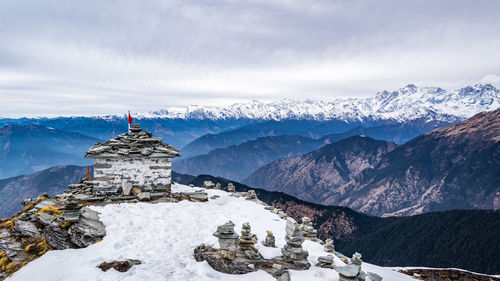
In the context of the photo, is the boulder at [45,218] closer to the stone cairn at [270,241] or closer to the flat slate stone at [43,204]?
the flat slate stone at [43,204]

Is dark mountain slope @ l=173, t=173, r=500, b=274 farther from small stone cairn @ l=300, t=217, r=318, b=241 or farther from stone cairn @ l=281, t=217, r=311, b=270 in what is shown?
stone cairn @ l=281, t=217, r=311, b=270

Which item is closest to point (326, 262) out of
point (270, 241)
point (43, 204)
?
point (270, 241)

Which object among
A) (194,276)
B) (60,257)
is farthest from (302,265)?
(60,257)

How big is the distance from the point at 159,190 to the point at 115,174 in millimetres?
3332

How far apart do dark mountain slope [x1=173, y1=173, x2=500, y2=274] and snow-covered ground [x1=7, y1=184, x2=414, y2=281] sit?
82.8 metres

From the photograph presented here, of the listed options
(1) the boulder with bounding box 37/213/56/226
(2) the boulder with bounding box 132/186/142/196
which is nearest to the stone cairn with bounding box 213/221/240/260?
(1) the boulder with bounding box 37/213/56/226

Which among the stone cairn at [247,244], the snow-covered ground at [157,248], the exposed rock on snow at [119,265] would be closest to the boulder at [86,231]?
the snow-covered ground at [157,248]

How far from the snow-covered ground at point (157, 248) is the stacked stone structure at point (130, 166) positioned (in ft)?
9.89

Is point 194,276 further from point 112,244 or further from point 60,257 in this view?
point 60,257

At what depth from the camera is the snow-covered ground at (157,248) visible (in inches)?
533

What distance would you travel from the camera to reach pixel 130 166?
75.5 feet

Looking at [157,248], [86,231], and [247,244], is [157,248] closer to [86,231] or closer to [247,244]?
[86,231]

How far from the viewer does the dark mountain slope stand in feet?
Answer: 273

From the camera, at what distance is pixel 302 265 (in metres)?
14.7
